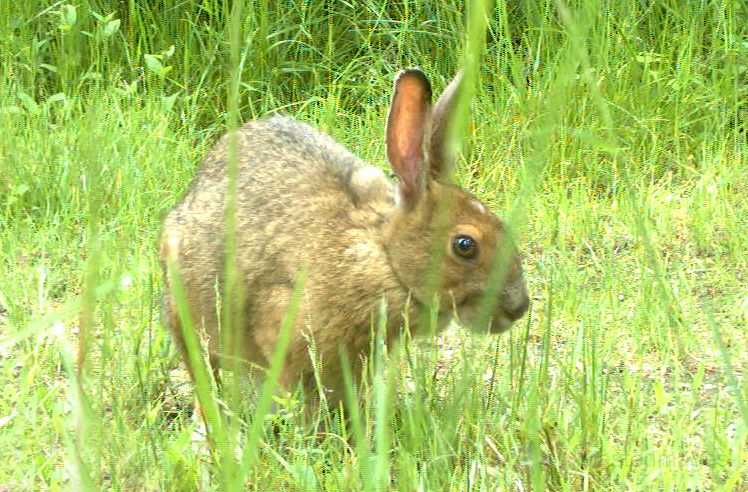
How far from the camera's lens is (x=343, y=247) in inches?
143

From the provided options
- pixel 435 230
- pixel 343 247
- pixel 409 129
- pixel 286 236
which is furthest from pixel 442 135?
pixel 286 236

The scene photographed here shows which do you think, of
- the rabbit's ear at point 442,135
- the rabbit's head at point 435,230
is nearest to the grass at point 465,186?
the rabbit's head at point 435,230

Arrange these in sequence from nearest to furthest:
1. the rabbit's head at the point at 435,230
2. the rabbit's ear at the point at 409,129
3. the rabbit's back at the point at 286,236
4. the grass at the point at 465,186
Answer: the grass at the point at 465,186, the rabbit's ear at the point at 409,129, the rabbit's head at the point at 435,230, the rabbit's back at the point at 286,236

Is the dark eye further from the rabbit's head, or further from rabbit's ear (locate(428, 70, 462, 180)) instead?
rabbit's ear (locate(428, 70, 462, 180))

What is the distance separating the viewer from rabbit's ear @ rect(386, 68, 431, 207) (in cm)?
327

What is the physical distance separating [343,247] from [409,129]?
45cm

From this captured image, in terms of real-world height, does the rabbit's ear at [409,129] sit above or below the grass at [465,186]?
above

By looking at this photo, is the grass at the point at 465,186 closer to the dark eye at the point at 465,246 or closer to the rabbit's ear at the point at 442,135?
the dark eye at the point at 465,246

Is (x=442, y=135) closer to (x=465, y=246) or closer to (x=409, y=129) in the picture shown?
(x=409, y=129)

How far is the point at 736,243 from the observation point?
4.83 metres

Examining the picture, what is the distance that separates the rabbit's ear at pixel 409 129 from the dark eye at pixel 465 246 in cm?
20

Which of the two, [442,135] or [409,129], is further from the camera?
[442,135]

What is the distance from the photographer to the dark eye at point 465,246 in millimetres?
3451

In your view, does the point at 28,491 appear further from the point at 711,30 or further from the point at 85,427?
the point at 711,30
